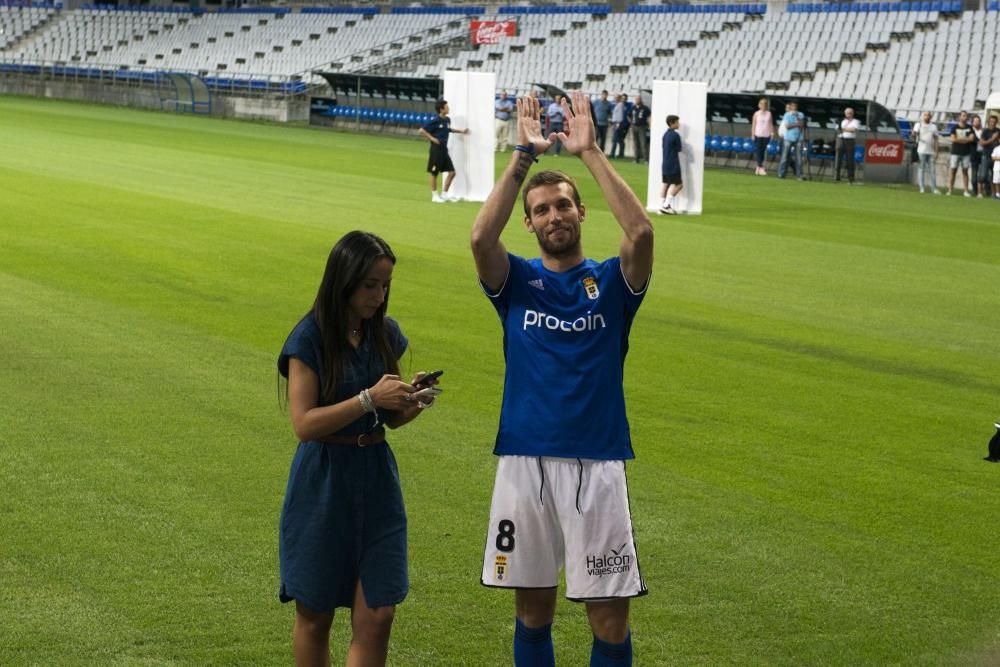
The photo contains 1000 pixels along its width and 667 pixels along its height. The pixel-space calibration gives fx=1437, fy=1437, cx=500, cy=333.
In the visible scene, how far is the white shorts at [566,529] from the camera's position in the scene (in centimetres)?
Result: 481

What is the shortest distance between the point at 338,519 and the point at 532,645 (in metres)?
0.85

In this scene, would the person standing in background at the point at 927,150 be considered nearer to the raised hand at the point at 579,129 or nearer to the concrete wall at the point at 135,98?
the raised hand at the point at 579,129

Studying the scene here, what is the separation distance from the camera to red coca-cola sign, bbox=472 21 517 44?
56969 mm

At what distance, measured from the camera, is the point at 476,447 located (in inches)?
369

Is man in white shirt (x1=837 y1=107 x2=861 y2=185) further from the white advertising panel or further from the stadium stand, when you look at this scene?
the white advertising panel

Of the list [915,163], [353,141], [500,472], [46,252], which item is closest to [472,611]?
[500,472]

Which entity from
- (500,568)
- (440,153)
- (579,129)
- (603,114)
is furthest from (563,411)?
(603,114)

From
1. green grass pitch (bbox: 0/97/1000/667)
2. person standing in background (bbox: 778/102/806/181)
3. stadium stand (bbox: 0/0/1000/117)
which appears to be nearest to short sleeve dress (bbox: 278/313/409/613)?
green grass pitch (bbox: 0/97/1000/667)

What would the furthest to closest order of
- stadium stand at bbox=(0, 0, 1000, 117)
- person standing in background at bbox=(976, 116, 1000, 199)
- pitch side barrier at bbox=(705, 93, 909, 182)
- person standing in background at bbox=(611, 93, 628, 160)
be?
1. stadium stand at bbox=(0, 0, 1000, 117)
2. person standing in background at bbox=(611, 93, 628, 160)
3. pitch side barrier at bbox=(705, 93, 909, 182)
4. person standing in background at bbox=(976, 116, 1000, 199)

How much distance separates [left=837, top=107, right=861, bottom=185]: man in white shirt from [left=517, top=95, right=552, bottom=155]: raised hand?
31.4 metres

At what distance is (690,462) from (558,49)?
49.9 m

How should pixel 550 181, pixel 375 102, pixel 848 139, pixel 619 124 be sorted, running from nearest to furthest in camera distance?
1. pixel 550 181
2. pixel 848 139
3. pixel 619 124
4. pixel 375 102

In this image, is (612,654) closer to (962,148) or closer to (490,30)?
(962,148)

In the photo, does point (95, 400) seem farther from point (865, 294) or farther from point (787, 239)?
point (787, 239)
